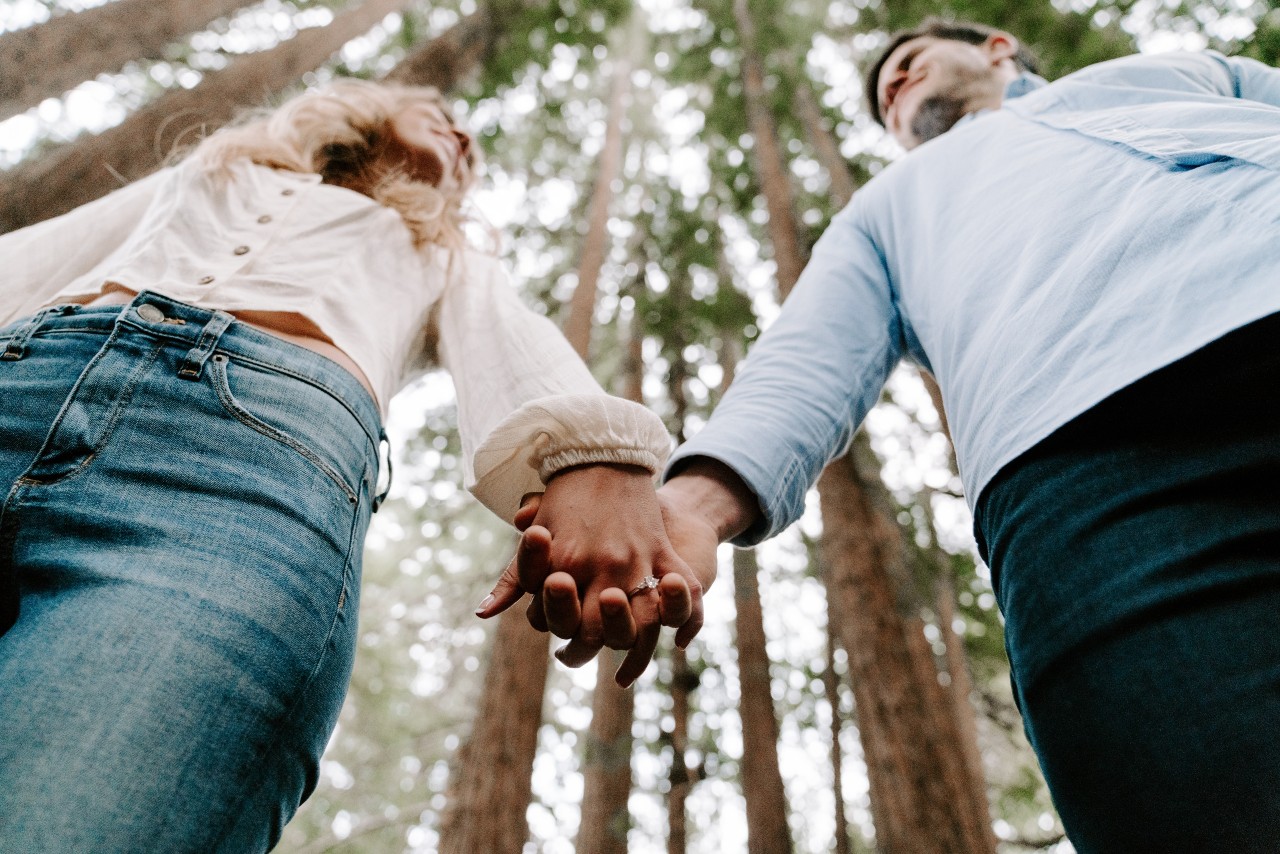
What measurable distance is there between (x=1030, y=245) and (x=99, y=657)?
1.45 m

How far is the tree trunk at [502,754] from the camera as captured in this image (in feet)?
13.1

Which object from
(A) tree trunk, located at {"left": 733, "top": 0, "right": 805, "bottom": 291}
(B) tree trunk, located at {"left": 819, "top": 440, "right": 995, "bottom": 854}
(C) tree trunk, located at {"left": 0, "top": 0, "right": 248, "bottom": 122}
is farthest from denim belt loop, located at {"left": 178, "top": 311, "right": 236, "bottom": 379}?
(A) tree trunk, located at {"left": 733, "top": 0, "right": 805, "bottom": 291}

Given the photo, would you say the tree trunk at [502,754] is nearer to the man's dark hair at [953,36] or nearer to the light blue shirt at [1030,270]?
the light blue shirt at [1030,270]

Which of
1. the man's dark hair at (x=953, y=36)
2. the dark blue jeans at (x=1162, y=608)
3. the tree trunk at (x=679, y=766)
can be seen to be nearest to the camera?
the dark blue jeans at (x=1162, y=608)

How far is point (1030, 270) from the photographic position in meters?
1.20

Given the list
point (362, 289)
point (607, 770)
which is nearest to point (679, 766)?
point (607, 770)

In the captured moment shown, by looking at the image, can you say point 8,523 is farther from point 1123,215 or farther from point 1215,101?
point 1215,101

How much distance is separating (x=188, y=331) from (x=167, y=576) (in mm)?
427

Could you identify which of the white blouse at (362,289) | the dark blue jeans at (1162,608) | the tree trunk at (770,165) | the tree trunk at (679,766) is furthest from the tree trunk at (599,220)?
the dark blue jeans at (1162,608)

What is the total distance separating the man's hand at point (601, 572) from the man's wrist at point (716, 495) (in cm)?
17

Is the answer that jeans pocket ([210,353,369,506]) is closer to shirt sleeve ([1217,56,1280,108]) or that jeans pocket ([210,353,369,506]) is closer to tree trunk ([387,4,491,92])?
shirt sleeve ([1217,56,1280,108])

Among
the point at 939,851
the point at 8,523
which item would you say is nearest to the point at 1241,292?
the point at 8,523

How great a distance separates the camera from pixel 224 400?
111 centimetres

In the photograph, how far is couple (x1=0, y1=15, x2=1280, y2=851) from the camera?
83 centimetres
